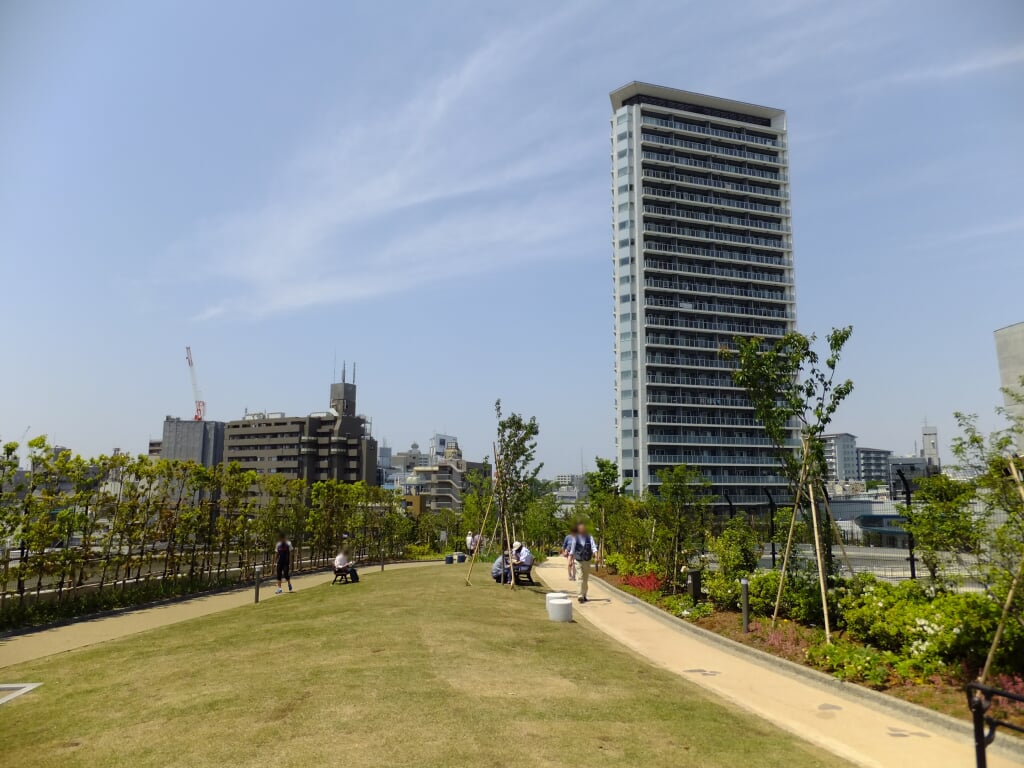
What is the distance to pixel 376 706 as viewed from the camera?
27.6 ft

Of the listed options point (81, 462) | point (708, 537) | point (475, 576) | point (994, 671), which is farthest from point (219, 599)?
point (994, 671)

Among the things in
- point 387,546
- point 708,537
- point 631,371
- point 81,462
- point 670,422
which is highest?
point 631,371

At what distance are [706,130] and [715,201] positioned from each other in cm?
1164

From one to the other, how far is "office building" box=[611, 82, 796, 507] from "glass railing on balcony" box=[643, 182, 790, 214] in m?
0.18

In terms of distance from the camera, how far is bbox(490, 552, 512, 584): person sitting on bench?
22681 mm

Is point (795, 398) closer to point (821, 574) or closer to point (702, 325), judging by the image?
point (821, 574)

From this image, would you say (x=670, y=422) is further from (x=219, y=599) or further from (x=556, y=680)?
(x=556, y=680)

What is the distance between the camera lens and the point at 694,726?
8.41m

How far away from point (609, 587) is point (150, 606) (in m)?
15.6

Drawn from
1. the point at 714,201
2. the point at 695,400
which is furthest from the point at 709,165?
the point at 695,400

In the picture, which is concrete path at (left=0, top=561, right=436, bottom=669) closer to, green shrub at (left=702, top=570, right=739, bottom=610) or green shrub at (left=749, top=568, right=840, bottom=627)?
green shrub at (left=702, top=570, right=739, bottom=610)

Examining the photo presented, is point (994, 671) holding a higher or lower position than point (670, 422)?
lower

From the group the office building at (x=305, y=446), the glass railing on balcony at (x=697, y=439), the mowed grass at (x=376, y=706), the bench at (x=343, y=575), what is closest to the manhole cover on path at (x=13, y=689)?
the mowed grass at (x=376, y=706)

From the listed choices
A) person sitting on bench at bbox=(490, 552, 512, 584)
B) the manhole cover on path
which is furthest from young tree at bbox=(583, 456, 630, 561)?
the manhole cover on path
